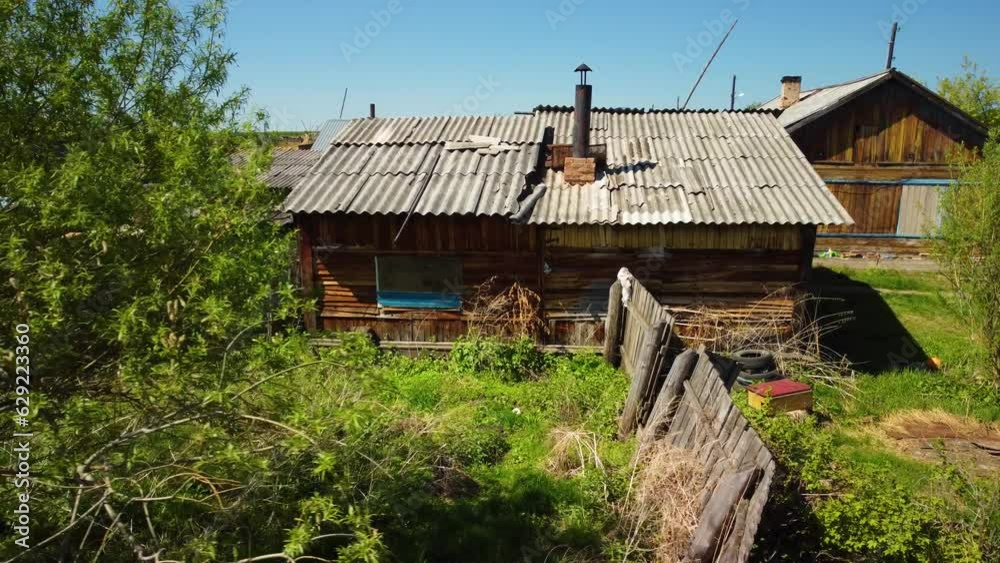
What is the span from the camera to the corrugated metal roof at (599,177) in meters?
9.15

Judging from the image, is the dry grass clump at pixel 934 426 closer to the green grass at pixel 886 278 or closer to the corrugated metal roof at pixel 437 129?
the corrugated metal roof at pixel 437 129

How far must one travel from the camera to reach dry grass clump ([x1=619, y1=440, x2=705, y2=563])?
4.34 m

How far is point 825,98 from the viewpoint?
17688 millimetres

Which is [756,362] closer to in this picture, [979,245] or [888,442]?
[888,442]

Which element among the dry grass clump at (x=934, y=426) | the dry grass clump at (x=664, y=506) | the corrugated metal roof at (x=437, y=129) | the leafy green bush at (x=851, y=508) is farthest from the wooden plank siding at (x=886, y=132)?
the dry grass clump at (x=664, y=506)

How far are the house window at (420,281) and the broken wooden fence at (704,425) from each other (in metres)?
3.04

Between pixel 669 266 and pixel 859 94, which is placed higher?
pixel 859 94

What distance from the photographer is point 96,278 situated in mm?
2727

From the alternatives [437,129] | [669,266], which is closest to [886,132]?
[669,266]

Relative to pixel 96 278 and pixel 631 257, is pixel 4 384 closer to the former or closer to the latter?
pixel 96 278

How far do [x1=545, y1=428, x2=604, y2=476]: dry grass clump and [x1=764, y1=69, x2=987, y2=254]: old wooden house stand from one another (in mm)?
14172

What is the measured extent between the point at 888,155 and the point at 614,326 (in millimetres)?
13160

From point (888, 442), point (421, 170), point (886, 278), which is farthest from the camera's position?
point (886, 278)

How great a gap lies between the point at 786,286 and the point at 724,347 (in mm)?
1396
